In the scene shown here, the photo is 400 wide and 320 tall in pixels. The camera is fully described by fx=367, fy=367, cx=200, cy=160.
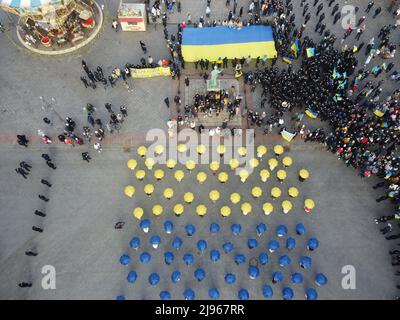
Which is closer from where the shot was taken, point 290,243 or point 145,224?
point 290,243

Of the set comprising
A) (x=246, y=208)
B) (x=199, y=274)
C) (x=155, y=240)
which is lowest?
(x=199, y=274)

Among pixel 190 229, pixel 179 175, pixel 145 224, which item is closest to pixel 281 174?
pixel 179 175

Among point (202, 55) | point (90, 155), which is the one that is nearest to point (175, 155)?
point (90, 155)

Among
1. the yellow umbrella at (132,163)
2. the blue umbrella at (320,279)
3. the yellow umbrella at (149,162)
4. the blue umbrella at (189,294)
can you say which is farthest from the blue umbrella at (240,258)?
the yellow umbrella at (132,163)

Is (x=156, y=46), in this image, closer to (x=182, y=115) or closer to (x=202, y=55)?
(x=202, y=55)

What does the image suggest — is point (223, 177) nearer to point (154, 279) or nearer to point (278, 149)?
point (278, 149)

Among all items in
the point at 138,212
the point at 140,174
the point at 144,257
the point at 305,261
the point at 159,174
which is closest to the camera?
the point at 305,261

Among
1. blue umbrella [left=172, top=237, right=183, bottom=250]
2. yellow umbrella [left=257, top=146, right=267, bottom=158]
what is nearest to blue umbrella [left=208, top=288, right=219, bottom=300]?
blue umbrella [left=172, top=237, right=183, bottom=250]
